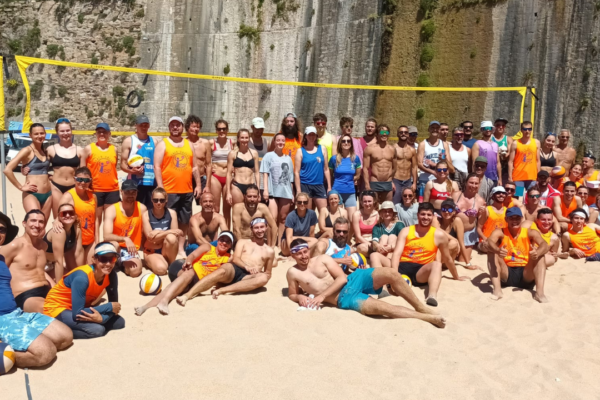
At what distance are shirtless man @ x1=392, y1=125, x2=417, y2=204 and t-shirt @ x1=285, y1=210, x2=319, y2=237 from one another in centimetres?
145

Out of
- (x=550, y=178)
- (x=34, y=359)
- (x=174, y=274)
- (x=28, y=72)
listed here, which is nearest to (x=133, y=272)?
(x=174, y=274)

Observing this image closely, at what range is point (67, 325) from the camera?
4059 millimetres

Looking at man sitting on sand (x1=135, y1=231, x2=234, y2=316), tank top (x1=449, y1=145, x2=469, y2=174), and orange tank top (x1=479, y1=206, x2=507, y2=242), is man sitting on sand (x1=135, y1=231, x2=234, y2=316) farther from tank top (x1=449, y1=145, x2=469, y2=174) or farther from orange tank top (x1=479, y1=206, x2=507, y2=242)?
tank top (x1=449, y1=145, x2=469, y2=174)

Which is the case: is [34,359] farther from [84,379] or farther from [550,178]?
[550,178]

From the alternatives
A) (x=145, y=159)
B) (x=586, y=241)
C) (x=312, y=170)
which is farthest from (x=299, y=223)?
(x=586, y=241)

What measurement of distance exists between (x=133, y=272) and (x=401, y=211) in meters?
2.91

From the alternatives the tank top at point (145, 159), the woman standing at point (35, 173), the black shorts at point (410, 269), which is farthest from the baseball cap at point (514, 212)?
the woman standing at point (35, 173)

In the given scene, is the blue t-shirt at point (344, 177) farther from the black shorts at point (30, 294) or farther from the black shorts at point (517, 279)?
the black shorts at point (30, 294)

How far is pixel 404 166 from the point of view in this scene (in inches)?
276

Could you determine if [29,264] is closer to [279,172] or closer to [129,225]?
[129,225]

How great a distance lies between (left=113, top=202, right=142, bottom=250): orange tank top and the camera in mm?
5574

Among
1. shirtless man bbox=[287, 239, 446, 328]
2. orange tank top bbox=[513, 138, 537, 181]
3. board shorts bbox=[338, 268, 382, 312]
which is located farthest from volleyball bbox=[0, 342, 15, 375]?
orange tank top bbox=[513, 138, 537, 181]

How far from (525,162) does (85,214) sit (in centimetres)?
533

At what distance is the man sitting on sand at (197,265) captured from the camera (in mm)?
4953
